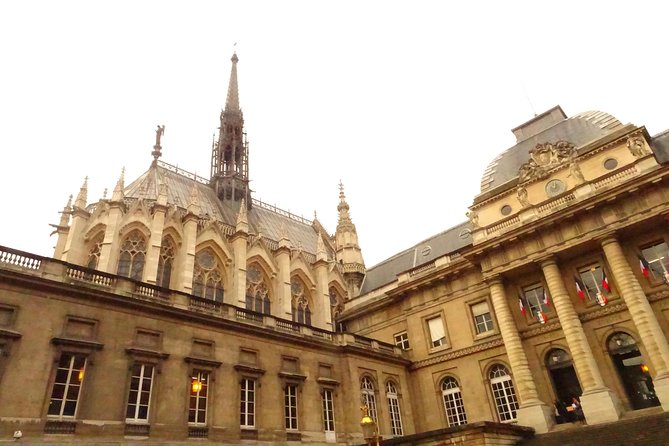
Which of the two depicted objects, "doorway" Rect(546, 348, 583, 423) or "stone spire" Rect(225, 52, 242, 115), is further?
"stone spire" Rect(225, 52, 242, 115)

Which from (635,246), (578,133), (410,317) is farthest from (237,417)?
(578,133)

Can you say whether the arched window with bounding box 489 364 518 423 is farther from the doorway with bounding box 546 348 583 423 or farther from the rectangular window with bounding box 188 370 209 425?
the rectangular window with bounding box 188 370 209 425

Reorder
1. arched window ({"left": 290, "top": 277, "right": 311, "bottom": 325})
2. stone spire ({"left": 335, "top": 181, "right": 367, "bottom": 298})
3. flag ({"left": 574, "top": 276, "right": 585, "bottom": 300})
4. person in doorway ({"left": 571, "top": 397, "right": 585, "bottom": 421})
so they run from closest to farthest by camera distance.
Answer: person in doorway ({"left": 571, "top": 397, "right": 585, "bottom": 421}), flag ({"left": 574, "top": 276, "right": 585, "bottom": 300}), arched window ({"left": 290, "top": 277, "right": 311, "bottom": 325}), stone spire ({"left": 335, "top": 181, "right": 367, "bottom": 298})

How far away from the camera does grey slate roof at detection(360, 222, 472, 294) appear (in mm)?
30625

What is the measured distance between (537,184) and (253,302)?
19591 mm

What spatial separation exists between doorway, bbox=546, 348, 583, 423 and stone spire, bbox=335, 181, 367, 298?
58.3 ft

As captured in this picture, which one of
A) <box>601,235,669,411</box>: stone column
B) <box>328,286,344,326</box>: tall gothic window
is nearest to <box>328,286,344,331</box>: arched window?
<box>328,286,344,326</box>: tall gothic window

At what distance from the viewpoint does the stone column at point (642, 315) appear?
17938 millimetres

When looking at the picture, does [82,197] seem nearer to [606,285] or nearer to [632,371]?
[606,285]

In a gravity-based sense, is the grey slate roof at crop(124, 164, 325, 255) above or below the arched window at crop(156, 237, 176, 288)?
above

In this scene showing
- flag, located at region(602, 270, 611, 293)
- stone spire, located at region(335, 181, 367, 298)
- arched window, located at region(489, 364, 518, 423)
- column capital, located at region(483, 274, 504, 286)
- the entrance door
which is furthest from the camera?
stone spire, located at region(335, 181, 367, 298)

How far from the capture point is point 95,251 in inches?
1118

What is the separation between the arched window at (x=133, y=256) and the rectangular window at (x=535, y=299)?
21910mm

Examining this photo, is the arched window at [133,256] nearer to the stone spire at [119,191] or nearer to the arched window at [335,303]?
the stone spire at [119,191]
